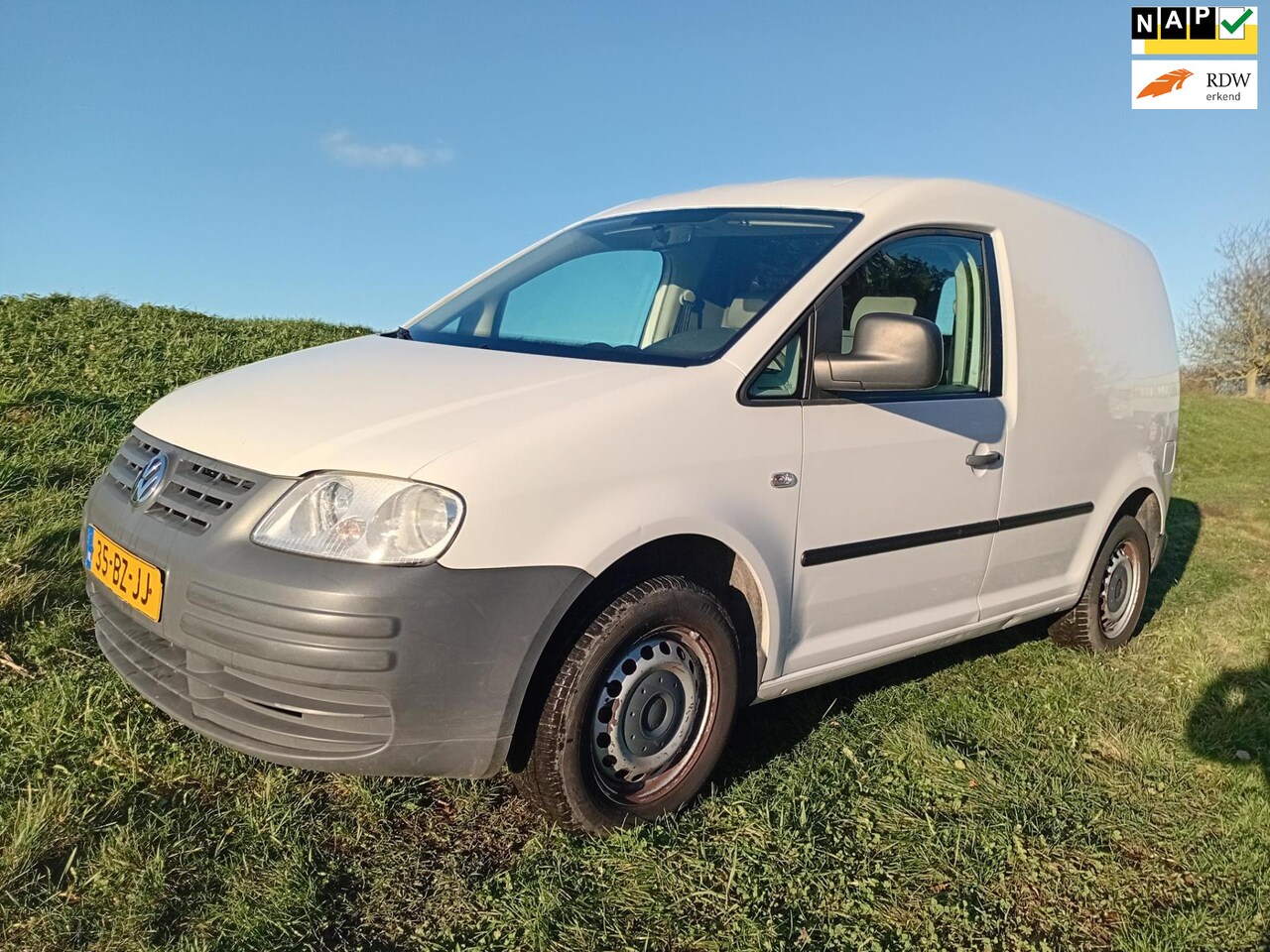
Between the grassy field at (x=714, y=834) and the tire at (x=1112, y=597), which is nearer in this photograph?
the grassy field at (x=714, y=834)

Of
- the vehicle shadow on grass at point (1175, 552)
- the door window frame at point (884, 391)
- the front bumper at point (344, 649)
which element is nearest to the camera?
the front bumper at point (344, 649)

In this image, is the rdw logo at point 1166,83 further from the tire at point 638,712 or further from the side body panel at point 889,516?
the tire at point 638,712

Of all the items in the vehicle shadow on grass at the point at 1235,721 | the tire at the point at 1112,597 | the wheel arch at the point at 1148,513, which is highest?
the wheel arch at the point at 1148,513

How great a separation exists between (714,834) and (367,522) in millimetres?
1307

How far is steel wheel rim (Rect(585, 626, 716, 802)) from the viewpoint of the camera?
2.50 metres

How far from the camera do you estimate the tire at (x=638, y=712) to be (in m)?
2.37

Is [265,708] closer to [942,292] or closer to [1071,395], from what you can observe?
[942,292]

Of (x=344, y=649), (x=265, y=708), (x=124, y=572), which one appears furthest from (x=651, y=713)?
Result: (x=124, y=572)

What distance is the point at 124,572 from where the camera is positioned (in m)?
2.46

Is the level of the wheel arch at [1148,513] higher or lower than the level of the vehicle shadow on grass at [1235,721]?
higher

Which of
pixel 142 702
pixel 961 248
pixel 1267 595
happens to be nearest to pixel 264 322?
pixel 142 702

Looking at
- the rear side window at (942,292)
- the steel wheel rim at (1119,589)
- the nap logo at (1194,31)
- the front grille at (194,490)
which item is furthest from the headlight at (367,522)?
the nap logo at (1194,31)

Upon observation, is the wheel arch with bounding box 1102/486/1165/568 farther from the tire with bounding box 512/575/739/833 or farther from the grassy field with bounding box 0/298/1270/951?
the tire with bounding box 512/575/739/833

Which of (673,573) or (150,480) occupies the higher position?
(150,480)
